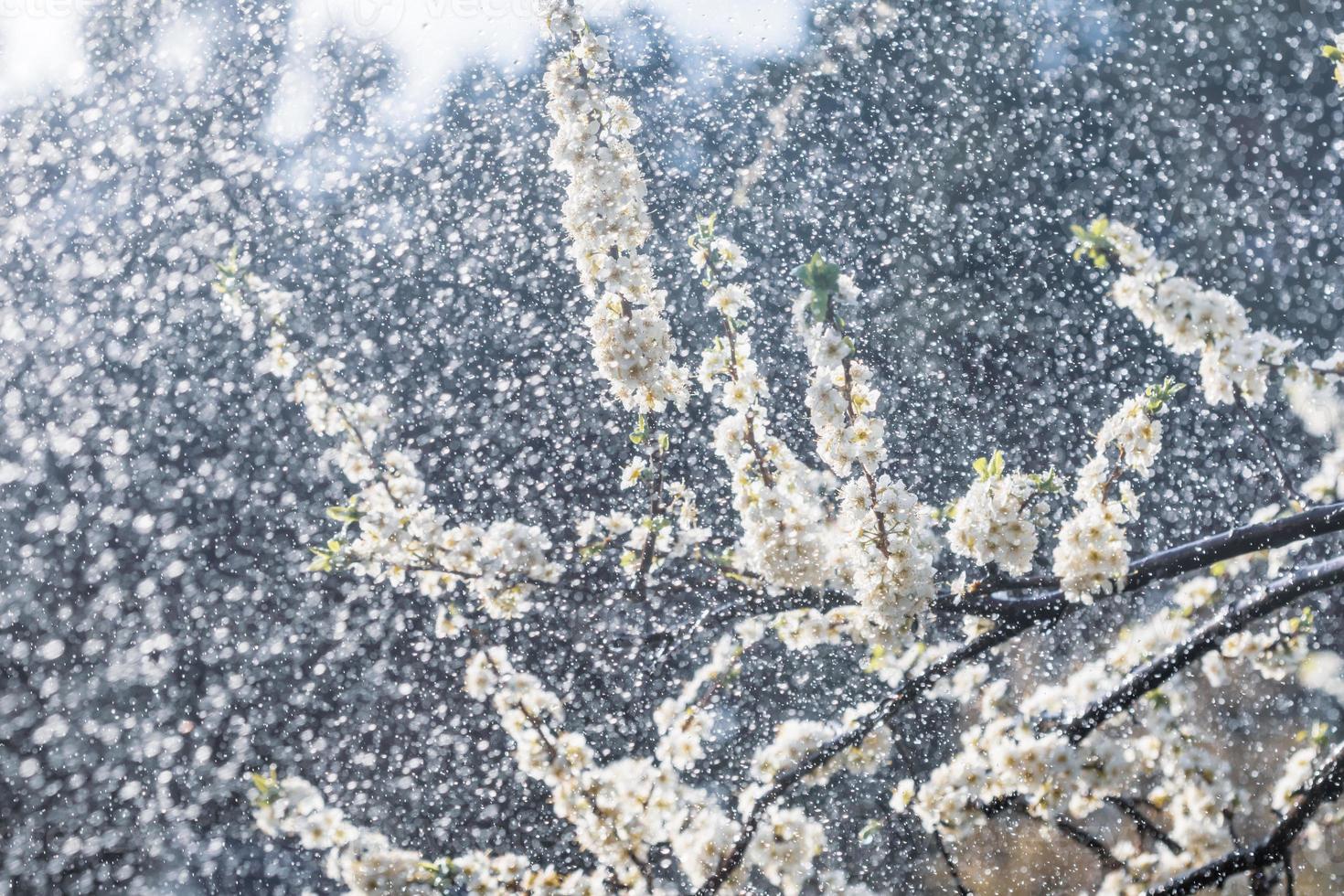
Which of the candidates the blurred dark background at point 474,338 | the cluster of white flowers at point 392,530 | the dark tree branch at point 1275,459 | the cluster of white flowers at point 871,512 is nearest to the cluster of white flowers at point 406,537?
the cluster of white flowers at point 392,530

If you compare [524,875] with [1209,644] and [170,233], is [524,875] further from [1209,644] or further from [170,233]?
[170,233]

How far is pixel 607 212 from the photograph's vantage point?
1.97m

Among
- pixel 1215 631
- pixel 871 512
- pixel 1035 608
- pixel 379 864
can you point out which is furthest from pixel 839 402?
pixel 379 864

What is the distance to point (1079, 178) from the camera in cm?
785

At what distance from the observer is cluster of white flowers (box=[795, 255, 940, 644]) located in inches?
65.6

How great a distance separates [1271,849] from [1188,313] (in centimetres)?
94

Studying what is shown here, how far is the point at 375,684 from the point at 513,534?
494 cm

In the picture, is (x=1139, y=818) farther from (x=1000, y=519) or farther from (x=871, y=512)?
(x=871, y=512)

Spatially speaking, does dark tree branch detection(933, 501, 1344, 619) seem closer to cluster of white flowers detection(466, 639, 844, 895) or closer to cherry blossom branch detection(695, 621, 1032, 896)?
cherry blossom branch detection(695, 621, 1032, 896)

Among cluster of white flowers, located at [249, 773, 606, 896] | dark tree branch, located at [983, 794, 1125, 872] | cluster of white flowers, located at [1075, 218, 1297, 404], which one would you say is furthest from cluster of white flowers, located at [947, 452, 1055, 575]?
cluster of white flowers, located at [249, 773, 606, 896]

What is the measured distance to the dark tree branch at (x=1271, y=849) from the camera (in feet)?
5.56

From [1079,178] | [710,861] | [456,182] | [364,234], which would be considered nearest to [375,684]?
[364,234]

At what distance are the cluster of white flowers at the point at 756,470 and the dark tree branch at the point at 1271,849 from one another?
81 centimetres

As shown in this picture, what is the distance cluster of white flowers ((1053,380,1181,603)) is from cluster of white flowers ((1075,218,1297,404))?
0.26 m
